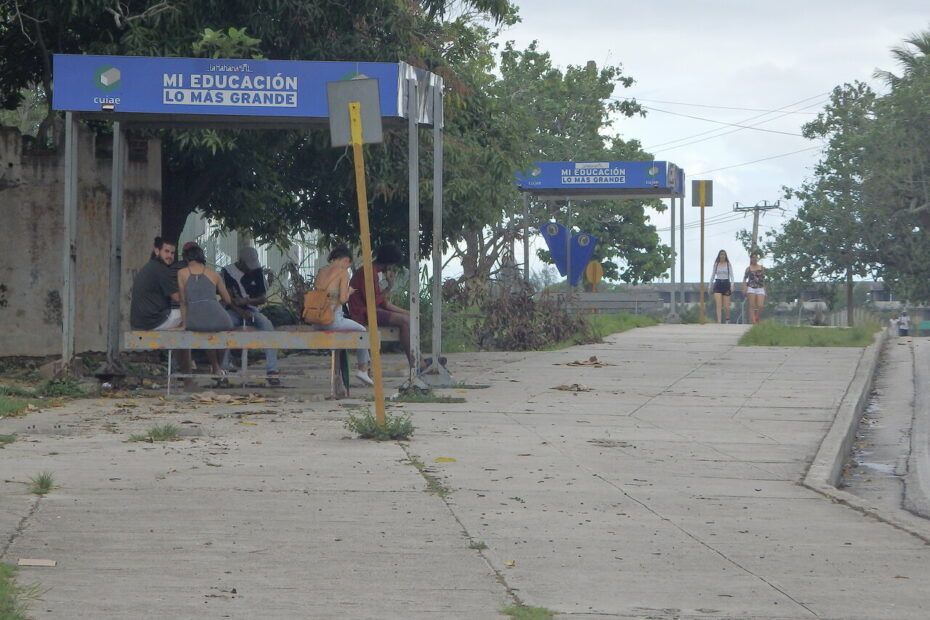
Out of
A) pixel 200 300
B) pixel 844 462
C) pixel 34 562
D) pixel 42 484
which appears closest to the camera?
pixel 34 562

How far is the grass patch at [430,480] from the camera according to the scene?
8086mm

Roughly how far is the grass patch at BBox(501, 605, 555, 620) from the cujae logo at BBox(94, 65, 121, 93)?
884 cm

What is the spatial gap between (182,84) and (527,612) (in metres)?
8.79

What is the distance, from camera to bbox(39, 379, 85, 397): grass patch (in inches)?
516

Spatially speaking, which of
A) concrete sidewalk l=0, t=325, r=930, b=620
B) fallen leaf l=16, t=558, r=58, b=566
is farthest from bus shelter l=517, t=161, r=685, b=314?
fallen leaf l=16, t=558, r=58, b=566

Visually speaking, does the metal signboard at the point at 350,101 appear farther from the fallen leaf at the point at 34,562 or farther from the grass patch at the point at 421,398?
the fallen leaf at the point at 34,562

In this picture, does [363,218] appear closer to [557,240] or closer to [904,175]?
[557,240]

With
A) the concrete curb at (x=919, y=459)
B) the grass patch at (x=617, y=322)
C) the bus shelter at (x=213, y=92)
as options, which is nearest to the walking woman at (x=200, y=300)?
the bus shelter at (x=213, y=92)

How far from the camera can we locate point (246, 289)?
55.2ft

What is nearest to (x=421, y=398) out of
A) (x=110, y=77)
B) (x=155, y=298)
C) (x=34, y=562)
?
(x=155, y=298)

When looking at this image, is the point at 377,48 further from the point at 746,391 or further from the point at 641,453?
the point at 641,453

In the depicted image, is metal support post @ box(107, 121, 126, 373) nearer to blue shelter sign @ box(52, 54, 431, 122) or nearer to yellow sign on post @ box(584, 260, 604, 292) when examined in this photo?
blue shelter sign @ box(52, 54, 431, 122)

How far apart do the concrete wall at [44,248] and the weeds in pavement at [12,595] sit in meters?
10.1

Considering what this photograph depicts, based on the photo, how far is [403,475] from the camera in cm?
864
